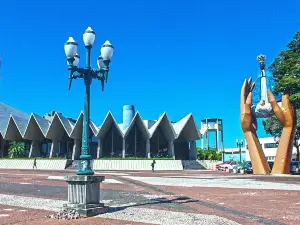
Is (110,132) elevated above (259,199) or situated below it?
above

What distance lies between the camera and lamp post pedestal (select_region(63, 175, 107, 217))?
8.56 metres

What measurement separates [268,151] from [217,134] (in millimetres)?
19108

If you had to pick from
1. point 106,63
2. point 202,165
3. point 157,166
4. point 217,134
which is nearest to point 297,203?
point 106,63

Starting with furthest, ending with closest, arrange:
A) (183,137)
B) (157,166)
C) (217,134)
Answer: (217,134), (183,137), (157,166)

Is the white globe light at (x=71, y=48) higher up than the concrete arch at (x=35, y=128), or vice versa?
the concrete arch at (x=35, y=128)

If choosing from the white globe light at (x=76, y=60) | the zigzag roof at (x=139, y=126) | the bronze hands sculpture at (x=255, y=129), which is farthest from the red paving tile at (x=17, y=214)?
the zigzag roof at (x=139, y=126)

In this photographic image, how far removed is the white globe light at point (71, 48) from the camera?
372 inches

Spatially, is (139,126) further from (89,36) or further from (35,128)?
(89,36)

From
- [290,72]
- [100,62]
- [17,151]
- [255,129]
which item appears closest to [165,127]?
[17,151]

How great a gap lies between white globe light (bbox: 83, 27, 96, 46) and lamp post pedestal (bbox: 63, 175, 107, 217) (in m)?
3.60

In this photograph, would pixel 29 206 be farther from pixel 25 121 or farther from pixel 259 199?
pixel 25 121

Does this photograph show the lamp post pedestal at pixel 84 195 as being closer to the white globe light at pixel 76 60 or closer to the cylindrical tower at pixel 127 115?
the white globe light at pixel 76 60

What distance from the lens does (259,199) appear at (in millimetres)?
11797

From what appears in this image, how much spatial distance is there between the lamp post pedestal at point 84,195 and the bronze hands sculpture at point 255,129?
886 inches
